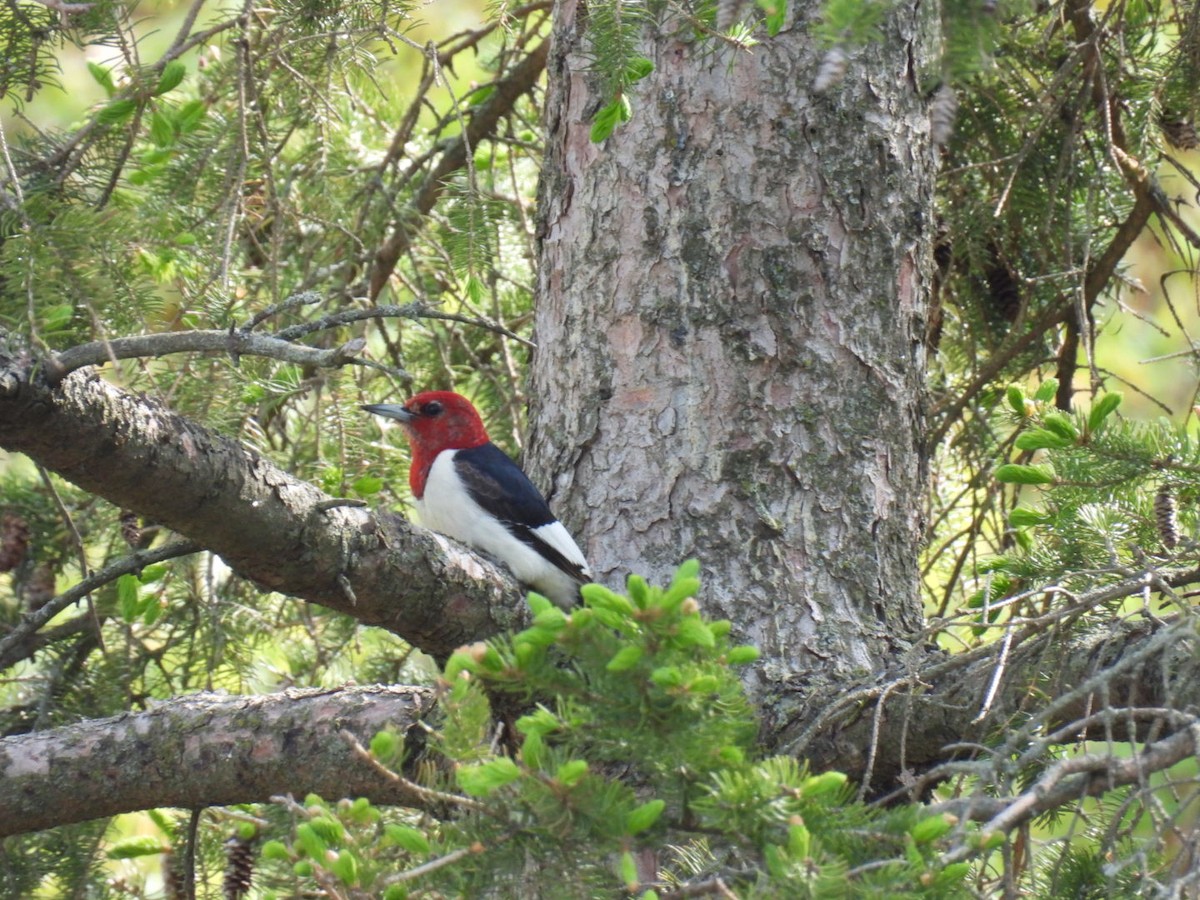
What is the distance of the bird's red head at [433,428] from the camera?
4023mm

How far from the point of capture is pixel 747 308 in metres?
3.06

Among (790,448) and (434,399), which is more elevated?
(434,399)

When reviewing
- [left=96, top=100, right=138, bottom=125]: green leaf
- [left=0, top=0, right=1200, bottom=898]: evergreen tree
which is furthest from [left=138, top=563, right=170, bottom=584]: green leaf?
[left=96, top=100, right=138, bottom=125]: green leaf

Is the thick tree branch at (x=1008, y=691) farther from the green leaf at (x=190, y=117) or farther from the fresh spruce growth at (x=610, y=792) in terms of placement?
the green leaf at (x=190, y=117)

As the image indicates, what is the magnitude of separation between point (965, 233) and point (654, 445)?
130 cm

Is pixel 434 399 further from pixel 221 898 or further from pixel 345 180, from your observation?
pixel 221 898

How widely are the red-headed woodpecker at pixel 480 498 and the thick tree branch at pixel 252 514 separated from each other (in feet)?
1.58

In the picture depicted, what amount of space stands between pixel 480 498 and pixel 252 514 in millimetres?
1552

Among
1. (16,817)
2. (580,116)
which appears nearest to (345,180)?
(580,116)

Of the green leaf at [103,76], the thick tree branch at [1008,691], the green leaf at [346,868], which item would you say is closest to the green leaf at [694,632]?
the green leaf at [346,868]

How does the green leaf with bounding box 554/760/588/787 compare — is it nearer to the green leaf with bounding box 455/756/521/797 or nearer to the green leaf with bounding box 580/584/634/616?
the green leaf with bounding box 455/756/521/797

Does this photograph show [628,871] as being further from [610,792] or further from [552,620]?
[552,620]

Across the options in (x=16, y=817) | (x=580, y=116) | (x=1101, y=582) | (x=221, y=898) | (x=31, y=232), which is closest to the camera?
(x=31, y=232)

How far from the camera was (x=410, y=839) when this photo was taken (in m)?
1.62
